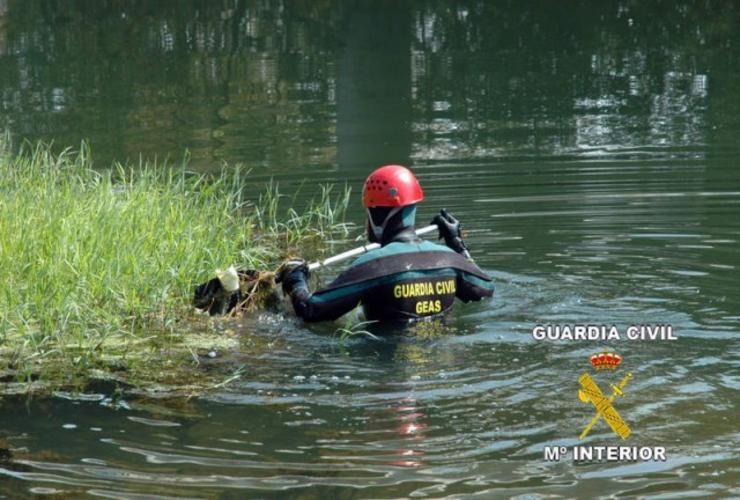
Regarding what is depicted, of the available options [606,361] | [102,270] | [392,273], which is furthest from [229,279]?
[606,361]

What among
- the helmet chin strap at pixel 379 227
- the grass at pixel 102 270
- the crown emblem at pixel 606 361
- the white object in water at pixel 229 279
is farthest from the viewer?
the white object in water at pixel 229 279

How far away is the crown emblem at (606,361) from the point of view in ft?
23.1

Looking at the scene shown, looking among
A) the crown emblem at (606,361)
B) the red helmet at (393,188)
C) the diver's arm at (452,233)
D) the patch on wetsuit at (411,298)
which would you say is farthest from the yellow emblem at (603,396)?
the diver's arm at (452,233)

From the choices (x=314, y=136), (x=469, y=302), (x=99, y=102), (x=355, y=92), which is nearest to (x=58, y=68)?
(x=99, y=102)

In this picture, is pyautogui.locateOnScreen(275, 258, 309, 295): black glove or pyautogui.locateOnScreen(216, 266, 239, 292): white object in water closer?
pyautogui.locateOnScreen(275, 258, 309, 295): black glove

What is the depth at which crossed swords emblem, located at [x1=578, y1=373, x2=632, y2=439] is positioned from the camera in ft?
20.2

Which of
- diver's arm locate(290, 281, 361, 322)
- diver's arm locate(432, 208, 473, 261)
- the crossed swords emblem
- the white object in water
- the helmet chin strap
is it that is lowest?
the crossed swords emblem

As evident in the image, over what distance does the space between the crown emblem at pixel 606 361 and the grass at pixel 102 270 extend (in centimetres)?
217

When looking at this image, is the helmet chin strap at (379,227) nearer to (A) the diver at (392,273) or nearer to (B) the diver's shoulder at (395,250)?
(A) the diver at (392,273)

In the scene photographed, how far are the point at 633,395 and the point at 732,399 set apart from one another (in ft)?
1.47

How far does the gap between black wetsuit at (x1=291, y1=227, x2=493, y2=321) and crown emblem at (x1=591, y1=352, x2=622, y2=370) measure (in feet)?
3.76

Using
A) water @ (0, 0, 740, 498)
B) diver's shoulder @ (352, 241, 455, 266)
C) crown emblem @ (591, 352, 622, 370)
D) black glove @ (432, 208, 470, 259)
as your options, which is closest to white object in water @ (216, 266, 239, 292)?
water @ (0, 0, 740, 498)

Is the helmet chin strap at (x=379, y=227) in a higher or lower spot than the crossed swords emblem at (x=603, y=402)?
higher

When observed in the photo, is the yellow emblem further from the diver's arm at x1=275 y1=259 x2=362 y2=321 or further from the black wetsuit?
the diver's arm at x1=275 y1=259 x2=362 y2=321
